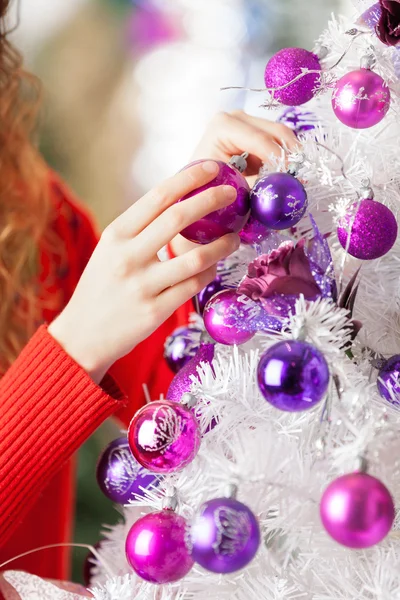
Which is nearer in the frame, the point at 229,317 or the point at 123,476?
the point at 229,317

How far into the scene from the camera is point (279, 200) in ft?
1.31

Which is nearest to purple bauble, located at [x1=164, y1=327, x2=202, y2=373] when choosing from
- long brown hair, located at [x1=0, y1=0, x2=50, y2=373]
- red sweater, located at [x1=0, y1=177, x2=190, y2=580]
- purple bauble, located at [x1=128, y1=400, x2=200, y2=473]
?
red sweater, located at [x1=0, y1=177, x2=190, y2=580]

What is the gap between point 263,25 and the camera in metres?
1.48

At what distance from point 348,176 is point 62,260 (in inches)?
27.9

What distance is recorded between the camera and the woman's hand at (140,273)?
0.42 meters

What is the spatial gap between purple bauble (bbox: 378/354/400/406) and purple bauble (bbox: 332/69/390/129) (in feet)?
0.53

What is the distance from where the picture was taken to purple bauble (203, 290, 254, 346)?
40cm

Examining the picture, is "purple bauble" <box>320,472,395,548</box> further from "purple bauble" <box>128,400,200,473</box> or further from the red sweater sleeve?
the red sweater sleeve

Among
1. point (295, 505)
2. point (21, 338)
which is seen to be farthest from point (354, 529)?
point (21, 338)

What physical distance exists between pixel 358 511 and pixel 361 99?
0.26 metres

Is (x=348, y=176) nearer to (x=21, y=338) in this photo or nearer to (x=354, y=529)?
(x=354, y=529)

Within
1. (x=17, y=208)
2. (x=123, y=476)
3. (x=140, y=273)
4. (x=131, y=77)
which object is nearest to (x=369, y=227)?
(x=140, y=273)

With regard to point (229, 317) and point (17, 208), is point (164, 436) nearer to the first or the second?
point (229, 317)

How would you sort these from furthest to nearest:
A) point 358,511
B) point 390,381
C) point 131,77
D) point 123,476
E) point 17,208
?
point 131,77 → point 17,208 → point 123,476 → point 390,381 → point 358,511
